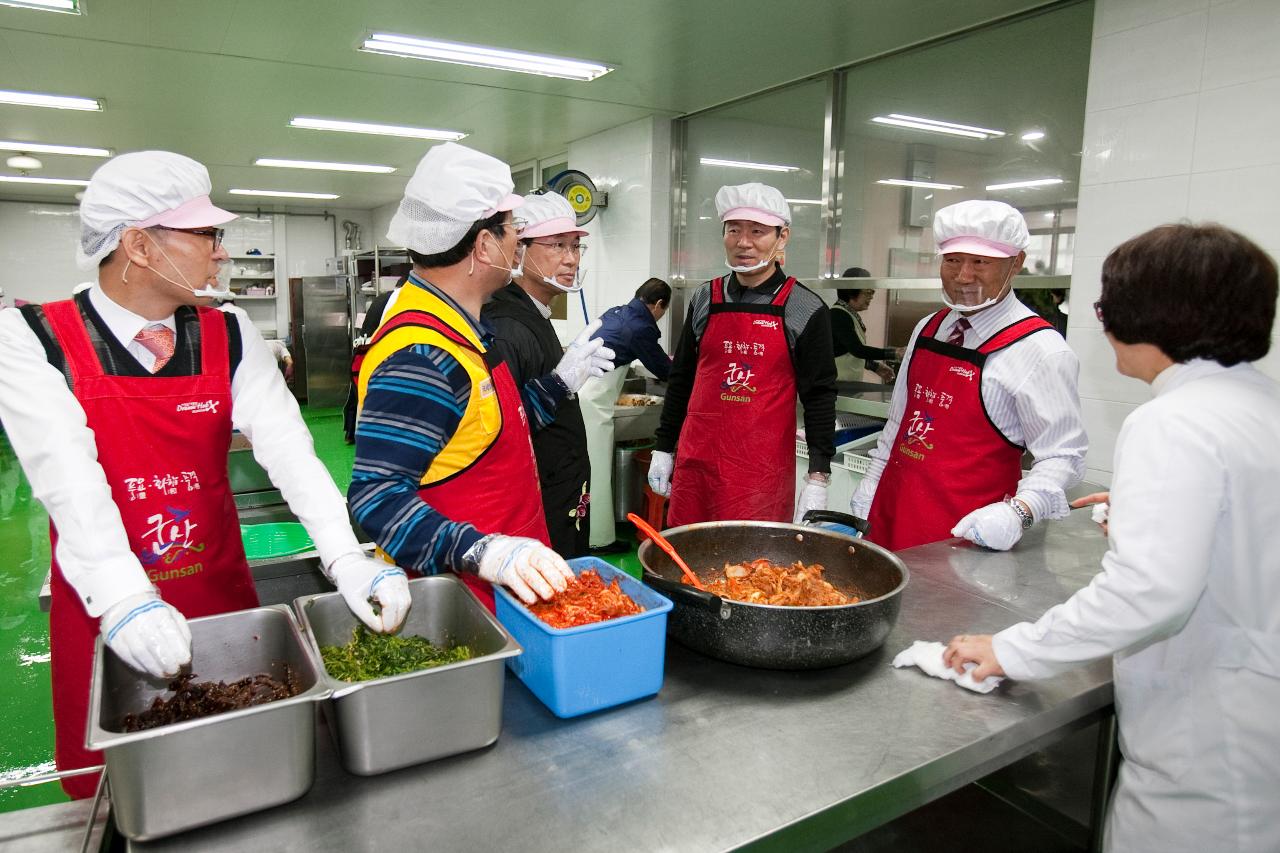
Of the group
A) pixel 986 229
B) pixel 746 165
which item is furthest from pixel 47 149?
pixel 986 229

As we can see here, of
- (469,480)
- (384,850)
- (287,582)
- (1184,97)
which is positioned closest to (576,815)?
(384,850)

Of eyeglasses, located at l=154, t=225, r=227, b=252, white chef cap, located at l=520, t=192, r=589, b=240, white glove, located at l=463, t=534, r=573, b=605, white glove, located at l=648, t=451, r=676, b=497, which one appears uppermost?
white chef cap, located at l=520, t=192, r=589, b=240

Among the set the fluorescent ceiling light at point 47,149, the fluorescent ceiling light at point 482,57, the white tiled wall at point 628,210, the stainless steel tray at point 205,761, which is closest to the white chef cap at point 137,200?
the stainless steel tray at point 205,761

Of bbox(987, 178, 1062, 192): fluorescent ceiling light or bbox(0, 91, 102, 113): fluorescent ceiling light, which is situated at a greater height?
bbox(0, 91, 102, 113): fluorescent ceiling light

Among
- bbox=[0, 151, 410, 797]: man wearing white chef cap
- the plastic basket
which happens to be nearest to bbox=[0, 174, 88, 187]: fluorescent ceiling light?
the plastic basket

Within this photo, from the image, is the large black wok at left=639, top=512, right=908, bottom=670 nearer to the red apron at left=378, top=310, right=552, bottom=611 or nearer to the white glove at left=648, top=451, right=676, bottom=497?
the red apron at left=378, top=310, right=552, bottom=611

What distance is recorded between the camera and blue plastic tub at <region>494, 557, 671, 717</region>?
4.14 feet

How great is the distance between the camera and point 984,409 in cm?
235

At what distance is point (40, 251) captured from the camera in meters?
12.7

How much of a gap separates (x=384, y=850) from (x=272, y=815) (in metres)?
0.18

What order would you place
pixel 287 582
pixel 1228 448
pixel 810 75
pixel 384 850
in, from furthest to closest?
pixel 810 75 → pixel 287 582 → pixel 1228 448 → pixel 384 850

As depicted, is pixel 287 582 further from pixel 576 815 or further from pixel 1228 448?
pixel 1228 448

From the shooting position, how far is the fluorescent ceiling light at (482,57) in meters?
4.54

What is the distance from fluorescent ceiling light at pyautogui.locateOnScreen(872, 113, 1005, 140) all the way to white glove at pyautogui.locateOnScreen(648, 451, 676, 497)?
2.32 metres
